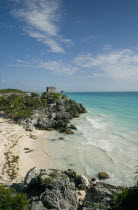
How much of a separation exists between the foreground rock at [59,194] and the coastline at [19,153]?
2.22 meters

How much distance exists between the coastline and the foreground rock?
2222mm

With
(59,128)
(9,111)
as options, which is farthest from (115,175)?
(9,111)

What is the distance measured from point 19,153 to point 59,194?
893 centimetres

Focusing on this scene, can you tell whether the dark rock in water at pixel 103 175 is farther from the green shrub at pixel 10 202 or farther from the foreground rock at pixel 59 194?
the green shrub at pixel 10 202

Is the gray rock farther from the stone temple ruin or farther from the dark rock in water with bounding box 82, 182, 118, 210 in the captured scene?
the stone temple ruin

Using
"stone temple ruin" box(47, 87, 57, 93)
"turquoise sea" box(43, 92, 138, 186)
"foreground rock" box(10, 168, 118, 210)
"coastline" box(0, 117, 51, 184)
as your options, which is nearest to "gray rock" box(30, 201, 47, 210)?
"foreground rock" box(10, 168, 118, 210)

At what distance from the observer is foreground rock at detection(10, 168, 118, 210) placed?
7613 mm

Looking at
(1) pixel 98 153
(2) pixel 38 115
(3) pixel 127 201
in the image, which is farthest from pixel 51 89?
(3) pixel 127 201

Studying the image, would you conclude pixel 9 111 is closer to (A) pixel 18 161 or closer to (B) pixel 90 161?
(A) pixel 18 161

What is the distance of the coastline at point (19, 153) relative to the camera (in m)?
12.1

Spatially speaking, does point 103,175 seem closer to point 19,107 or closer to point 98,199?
point 98,199

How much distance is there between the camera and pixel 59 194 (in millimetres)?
8133

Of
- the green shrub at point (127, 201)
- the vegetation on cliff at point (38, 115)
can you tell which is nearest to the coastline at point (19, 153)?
the vegetation on cliff at point (38, 115)

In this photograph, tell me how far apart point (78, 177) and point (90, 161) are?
4521 millimetres
